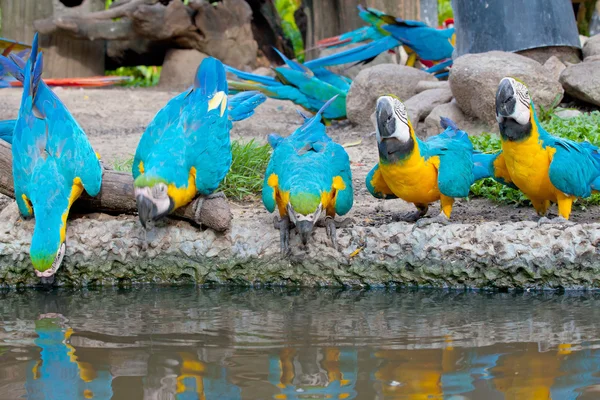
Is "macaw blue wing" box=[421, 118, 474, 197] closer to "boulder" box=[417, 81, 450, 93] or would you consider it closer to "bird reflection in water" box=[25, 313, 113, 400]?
"bird reflection in water" box=[25, 313, 113, 400]

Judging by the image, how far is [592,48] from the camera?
6531mm

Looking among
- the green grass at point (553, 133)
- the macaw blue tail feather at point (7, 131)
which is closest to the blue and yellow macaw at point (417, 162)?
the green grass at point (553, 133)

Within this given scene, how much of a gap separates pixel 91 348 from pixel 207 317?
56cm

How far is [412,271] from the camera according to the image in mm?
3686

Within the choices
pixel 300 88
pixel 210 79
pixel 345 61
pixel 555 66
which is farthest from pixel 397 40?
pixel 210 79

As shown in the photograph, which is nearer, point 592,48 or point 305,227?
point 305,227

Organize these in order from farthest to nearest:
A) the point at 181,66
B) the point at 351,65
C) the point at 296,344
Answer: the point at 181,66 < the point at 351,65 < the point at 296,344

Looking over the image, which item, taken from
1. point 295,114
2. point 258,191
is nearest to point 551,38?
point 295,114

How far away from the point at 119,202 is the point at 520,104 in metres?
1.98

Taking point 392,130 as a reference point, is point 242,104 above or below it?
above

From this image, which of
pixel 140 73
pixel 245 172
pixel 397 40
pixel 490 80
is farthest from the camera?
pixel 140 73

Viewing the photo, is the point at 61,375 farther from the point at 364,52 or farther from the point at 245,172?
the point at 364,52

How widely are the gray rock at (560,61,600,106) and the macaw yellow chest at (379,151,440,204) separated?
8.58ft

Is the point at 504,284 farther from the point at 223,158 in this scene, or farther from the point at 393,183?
the point at 223,158
